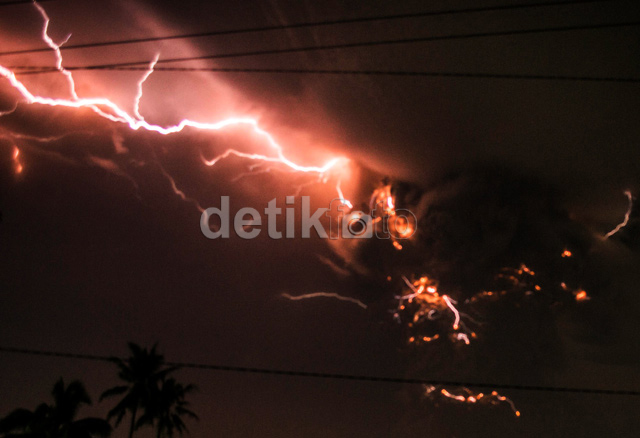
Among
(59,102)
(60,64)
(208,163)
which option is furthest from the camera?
(208,163)

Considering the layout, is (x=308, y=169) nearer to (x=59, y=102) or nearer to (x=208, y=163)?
(x=208, y=163)

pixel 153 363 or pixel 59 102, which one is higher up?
pixel 59 102

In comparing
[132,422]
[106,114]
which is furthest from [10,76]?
[132,422]

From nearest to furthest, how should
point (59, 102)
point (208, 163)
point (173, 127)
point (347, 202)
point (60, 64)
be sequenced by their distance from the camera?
point (60, 64)
point (59, 102)
point (173, 127)
point (208, 163)
point (347, 202)

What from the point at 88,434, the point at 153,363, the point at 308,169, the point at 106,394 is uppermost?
the point at 308,169

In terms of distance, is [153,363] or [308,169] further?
[308,169]

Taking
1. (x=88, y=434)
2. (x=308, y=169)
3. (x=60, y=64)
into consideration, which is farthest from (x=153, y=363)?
(x=60, y=64)
